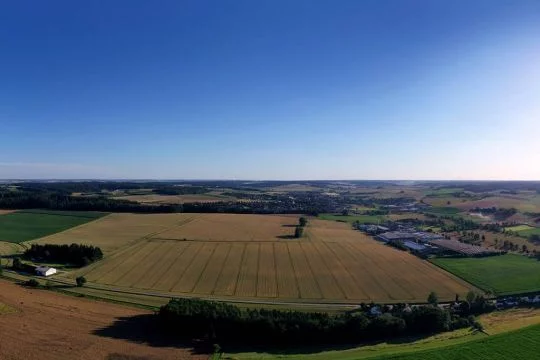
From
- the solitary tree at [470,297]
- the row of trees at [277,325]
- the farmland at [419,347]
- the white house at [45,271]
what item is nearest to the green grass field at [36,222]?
the white house at [45,271]

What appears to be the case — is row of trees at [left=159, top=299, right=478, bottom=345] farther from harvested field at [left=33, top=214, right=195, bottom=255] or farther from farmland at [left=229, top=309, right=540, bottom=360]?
harvested field at [left=33, top=214, right=195, bottom=255]

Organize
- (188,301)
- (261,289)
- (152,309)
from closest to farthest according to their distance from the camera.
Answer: (188,301)
(152,309)
(261,289)

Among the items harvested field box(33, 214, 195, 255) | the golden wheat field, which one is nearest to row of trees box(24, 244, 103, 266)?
the golden wheat field

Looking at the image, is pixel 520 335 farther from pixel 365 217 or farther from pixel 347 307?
pixel 365 217

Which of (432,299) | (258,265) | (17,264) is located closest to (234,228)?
(258,265)

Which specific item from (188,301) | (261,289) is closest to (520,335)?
(261,289)

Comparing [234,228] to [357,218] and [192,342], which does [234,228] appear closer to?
[357,218]

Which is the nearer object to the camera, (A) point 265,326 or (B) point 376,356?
(B) point 376,356

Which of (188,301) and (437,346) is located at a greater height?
(188,301)
